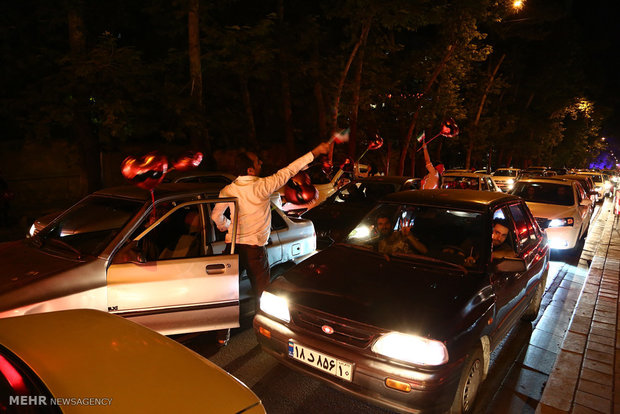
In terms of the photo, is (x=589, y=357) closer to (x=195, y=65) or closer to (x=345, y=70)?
(x=195, y=65)

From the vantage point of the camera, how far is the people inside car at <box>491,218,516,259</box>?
3.94 meters

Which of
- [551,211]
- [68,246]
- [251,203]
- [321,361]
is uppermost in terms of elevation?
[251,203]

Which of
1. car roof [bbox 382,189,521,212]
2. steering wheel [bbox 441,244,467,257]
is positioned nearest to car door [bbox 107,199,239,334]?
car roof [bbox 382,189,521,212]

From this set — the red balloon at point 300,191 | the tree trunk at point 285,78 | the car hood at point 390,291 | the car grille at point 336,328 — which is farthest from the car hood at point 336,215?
the tree trunk at point 285,78

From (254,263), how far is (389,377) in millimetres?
1810

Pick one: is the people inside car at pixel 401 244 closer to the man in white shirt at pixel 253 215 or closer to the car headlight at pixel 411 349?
the man in white shirt at pixel 253 215

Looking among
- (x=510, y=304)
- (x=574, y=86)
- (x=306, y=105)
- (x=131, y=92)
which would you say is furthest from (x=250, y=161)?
(x=574, y=86)

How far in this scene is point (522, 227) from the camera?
463 centimetres

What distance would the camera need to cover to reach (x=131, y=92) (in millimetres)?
10648

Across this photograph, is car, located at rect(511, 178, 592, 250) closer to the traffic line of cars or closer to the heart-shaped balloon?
the traffic line of cars

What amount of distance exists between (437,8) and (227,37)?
9.17 meters

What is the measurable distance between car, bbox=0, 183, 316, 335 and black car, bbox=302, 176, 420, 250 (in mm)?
3257

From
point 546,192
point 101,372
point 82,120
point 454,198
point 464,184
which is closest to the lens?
point 101,372

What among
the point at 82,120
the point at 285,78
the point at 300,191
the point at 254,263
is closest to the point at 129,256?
the point at 254,263
